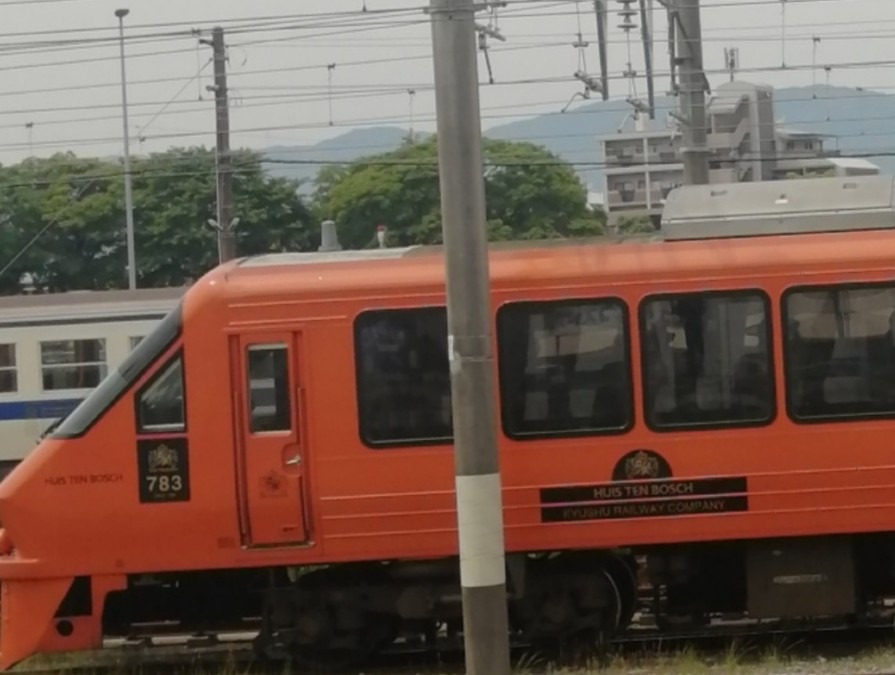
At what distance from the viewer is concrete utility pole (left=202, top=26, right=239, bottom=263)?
100 ft

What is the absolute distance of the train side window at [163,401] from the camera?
37.1ft

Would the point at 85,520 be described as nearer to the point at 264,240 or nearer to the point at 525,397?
the point at 525,397

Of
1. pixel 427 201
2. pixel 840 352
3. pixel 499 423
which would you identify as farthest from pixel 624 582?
pixel 427 201

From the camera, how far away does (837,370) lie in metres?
11.2

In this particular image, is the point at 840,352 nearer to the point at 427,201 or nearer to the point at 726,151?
the point at 427,201

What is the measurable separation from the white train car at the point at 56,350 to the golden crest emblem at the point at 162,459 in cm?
1390

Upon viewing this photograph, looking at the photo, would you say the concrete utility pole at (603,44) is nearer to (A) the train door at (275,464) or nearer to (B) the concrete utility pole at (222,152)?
(B) the concrete utility pole at (222,152)

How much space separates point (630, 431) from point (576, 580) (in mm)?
1202

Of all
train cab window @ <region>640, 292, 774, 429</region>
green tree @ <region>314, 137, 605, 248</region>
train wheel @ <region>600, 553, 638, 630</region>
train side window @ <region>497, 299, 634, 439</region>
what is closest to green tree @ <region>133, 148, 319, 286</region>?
green tree @ <region>314, 137, 605, 248</region>

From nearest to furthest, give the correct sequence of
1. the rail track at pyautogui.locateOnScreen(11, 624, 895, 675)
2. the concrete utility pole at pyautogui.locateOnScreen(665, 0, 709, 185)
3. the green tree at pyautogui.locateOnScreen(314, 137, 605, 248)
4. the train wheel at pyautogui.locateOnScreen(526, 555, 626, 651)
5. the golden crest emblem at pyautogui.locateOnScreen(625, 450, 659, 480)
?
the golden crest emblem at pyautogui.locateOnScreen(625, 450, 659, 480) → the train wheel at pyautogui.locateOnScreen(526, 555, 626, 651) → the rail track at pyautogui.locateOnScreen(11, 624, 895, 675) → the concrete utility pole at pyautogui.locateOnScreen(665, 0, 709, 185) → the green tree at pyautogui.locateOnScreen(314, 137, 605, 248)

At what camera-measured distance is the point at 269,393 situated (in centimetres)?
1127

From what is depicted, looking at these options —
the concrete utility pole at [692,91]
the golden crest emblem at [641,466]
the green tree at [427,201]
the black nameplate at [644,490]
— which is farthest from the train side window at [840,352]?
the green tree at [427,201]

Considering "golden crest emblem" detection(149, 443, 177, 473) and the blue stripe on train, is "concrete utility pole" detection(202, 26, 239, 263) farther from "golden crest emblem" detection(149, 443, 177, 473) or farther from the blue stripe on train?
"golden crest emblem" detection(149, 443, 177, 473)

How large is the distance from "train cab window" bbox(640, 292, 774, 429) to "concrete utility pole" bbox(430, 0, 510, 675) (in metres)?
2.22
